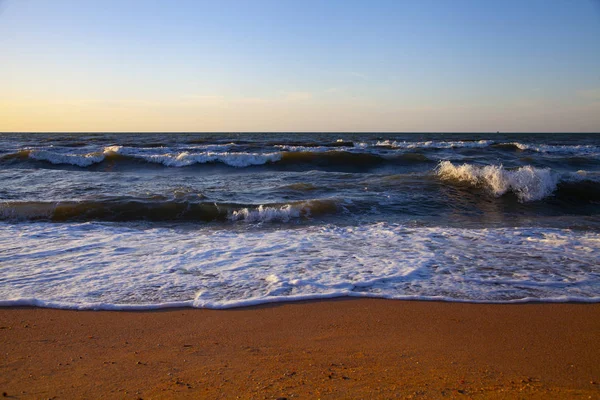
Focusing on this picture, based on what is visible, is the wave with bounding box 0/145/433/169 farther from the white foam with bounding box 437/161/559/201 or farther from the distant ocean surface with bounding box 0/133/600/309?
the white foam with bounding box 437/161/559/201

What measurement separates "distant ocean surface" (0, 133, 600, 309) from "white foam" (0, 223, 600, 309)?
0.06 feet

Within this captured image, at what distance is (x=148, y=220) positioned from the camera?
7195 mm

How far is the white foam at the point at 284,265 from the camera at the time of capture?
3.68 metres


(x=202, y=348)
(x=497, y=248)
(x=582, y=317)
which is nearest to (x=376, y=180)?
(x=497, y=248)

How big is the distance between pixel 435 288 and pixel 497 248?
1.92 meters

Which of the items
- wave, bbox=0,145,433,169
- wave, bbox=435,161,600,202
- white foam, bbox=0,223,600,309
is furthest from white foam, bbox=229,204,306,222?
wave, bbox=0,145,433,169

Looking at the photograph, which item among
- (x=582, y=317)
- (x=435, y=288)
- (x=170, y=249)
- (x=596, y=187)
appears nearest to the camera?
(x=582, y=317)

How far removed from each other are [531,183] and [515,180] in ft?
1.21

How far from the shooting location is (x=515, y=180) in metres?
9.86

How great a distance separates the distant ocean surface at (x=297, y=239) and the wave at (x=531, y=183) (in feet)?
0.14

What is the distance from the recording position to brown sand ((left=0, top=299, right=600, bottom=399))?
2.21 m

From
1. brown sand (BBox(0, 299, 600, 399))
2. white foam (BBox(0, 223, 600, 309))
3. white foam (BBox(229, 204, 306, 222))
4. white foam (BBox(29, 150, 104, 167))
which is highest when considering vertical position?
white foam (BBox(29, 150, 104, 167))

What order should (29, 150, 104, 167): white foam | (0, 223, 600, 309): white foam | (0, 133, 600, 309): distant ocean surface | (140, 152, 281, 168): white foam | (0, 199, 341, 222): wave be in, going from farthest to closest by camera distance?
(29, 150, 104, 167): white foam, (140, 152, 281, 168): white foam, (0, 199, 341, 222): wave, (0, 133, 600, 309): distant ocean surface, (0, 223, 600, 309): white foam

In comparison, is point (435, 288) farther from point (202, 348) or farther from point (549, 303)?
point (202, 348)
